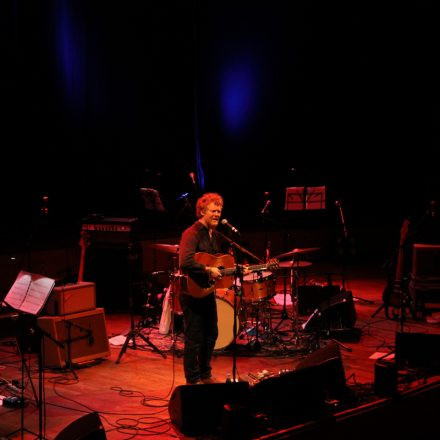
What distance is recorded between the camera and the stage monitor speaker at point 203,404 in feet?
16.6

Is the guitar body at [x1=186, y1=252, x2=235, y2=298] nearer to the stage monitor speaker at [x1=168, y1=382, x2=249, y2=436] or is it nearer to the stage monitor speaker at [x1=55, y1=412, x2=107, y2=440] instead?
the stage monitor speaker at [x1=168, y1=382, x2=249, y2=436]

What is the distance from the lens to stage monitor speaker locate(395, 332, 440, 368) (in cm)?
Answer: 603

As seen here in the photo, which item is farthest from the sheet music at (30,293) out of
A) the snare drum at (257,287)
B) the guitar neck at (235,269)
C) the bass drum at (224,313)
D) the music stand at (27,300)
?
the snare drum at (257,287)

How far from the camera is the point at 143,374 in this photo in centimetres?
743

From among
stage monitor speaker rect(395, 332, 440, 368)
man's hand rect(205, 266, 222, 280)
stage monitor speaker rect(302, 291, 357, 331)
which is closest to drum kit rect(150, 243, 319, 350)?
stage monitor speaker rect(302, 291, 357, 331)

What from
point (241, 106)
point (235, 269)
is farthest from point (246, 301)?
point (241, 106)

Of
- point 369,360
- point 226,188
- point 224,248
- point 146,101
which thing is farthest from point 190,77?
point 369,360

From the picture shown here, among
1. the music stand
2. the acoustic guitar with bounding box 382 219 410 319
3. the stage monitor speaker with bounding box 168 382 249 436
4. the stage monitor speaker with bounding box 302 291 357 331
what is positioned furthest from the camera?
the acoustic guitar with bounding box 382 219 410 319

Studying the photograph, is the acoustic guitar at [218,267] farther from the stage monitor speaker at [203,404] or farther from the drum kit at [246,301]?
the stage monitor speaker at [203,404]

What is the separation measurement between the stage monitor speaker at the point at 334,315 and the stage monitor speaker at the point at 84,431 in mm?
4904

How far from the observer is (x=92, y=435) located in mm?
3900

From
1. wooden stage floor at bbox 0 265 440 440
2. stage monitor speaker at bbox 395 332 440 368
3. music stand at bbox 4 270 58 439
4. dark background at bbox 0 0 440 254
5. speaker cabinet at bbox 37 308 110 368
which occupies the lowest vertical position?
wooden stage floor at bbox 0 265 440 440

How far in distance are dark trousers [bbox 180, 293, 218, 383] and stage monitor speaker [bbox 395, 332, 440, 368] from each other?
5.56 ft

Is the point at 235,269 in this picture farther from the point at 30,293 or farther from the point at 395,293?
the point at 395,293
